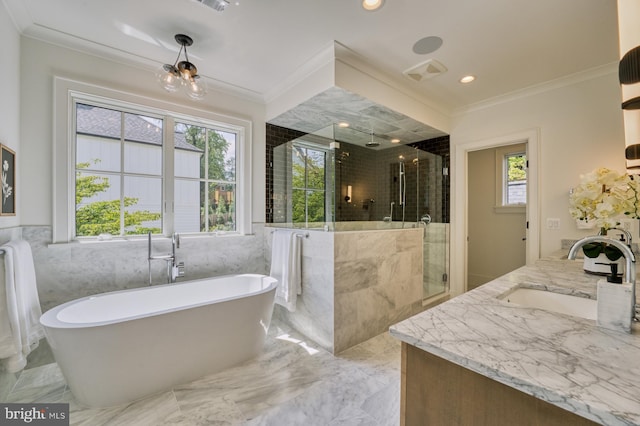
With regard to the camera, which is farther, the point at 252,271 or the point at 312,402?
the point at 252,271

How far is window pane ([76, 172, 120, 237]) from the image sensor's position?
2359 millimetres

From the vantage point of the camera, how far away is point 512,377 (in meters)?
0.61

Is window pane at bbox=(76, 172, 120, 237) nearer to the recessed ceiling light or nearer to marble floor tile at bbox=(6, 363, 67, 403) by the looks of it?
marble floor tile at bbox=(6, 363, 67, 403)

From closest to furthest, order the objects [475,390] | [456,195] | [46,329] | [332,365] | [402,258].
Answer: [475,390] → [46,329] → [332,365] → [402,258] → [456,195]

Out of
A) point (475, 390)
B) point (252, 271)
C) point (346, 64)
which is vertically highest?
point (346, 64)

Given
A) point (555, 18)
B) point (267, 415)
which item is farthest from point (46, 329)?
point (555, 18)

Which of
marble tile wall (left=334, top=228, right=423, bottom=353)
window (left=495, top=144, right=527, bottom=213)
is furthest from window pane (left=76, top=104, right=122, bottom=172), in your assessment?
window (left=495, top=144, right=527, bottom=213)

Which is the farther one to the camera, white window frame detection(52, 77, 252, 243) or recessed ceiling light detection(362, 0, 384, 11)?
white window frame detection(52, 77, 252, 243)

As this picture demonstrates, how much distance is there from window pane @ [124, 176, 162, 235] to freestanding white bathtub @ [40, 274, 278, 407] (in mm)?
645

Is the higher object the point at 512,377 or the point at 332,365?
the point at 512,377

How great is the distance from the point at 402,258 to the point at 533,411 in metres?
2.40

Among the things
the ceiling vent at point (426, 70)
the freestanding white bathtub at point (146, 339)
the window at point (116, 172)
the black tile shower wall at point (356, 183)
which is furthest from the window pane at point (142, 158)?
the ceiling vent at point (426, 70)

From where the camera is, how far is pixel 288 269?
8.66 ft

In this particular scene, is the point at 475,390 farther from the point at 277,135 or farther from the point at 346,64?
the point at 277,135
